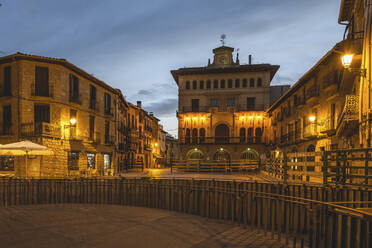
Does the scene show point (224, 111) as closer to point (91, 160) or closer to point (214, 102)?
point (214, 102)

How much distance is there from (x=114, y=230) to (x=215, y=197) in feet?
16.0

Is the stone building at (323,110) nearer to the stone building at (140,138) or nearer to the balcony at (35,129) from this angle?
the stone building at (140,138)

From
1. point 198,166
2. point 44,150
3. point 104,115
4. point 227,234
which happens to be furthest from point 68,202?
point 104,115

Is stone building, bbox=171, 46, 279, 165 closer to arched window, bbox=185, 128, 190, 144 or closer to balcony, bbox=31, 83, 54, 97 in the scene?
arched window, bbox=185, 128, 190, 144

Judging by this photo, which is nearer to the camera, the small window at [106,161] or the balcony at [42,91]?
the balcony at [42,91]

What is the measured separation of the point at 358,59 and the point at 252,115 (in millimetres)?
25241

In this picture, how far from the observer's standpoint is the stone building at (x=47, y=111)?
71.6 ft

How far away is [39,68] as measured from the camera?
74.9 feet

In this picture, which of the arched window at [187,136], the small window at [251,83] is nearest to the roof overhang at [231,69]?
the small window at [251,83]

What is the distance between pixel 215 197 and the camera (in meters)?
11.3

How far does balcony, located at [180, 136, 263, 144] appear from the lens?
40.4 m

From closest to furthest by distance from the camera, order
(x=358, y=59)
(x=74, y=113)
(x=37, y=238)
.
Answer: (x=37, y=238) < (x=358, y=59) < (x=74, y=113)

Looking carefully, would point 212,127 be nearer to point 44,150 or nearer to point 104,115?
point 104,115

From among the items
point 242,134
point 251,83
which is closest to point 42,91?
point 242,134
